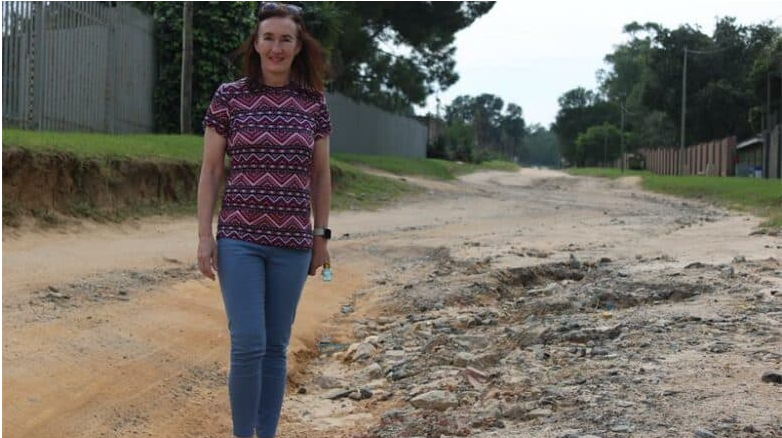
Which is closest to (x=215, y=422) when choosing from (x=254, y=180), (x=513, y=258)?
(x=254, y=180)

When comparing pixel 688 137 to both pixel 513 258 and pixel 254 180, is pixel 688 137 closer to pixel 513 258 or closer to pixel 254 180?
pixel 513 258

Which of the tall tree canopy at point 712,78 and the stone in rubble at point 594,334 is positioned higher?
the tall tree canopy at point 712,78

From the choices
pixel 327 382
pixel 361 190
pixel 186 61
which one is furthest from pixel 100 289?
pixel 361 190

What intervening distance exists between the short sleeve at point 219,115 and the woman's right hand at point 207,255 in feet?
1.30

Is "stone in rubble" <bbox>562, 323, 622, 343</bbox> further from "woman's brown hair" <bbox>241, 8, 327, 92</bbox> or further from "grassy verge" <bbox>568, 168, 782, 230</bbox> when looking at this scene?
"grassy verge" <bbox>568, 168, 782, 230</bbox>

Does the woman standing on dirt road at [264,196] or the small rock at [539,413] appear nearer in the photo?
the woman standing on dirt road at [264,196]

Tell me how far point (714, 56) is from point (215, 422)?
42.0m

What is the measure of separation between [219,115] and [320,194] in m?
0.50

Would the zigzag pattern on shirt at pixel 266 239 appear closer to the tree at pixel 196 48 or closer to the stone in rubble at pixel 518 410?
the stone in rubble at pixel 518 410

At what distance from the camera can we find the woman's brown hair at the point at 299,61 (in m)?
Answer: 3.45

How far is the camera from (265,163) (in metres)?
3.26

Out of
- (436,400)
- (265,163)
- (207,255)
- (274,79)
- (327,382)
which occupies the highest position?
(274,79)

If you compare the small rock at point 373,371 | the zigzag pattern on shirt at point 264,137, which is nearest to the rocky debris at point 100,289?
the small rock at point 373,371

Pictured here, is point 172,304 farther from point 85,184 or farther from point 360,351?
point 85,184
